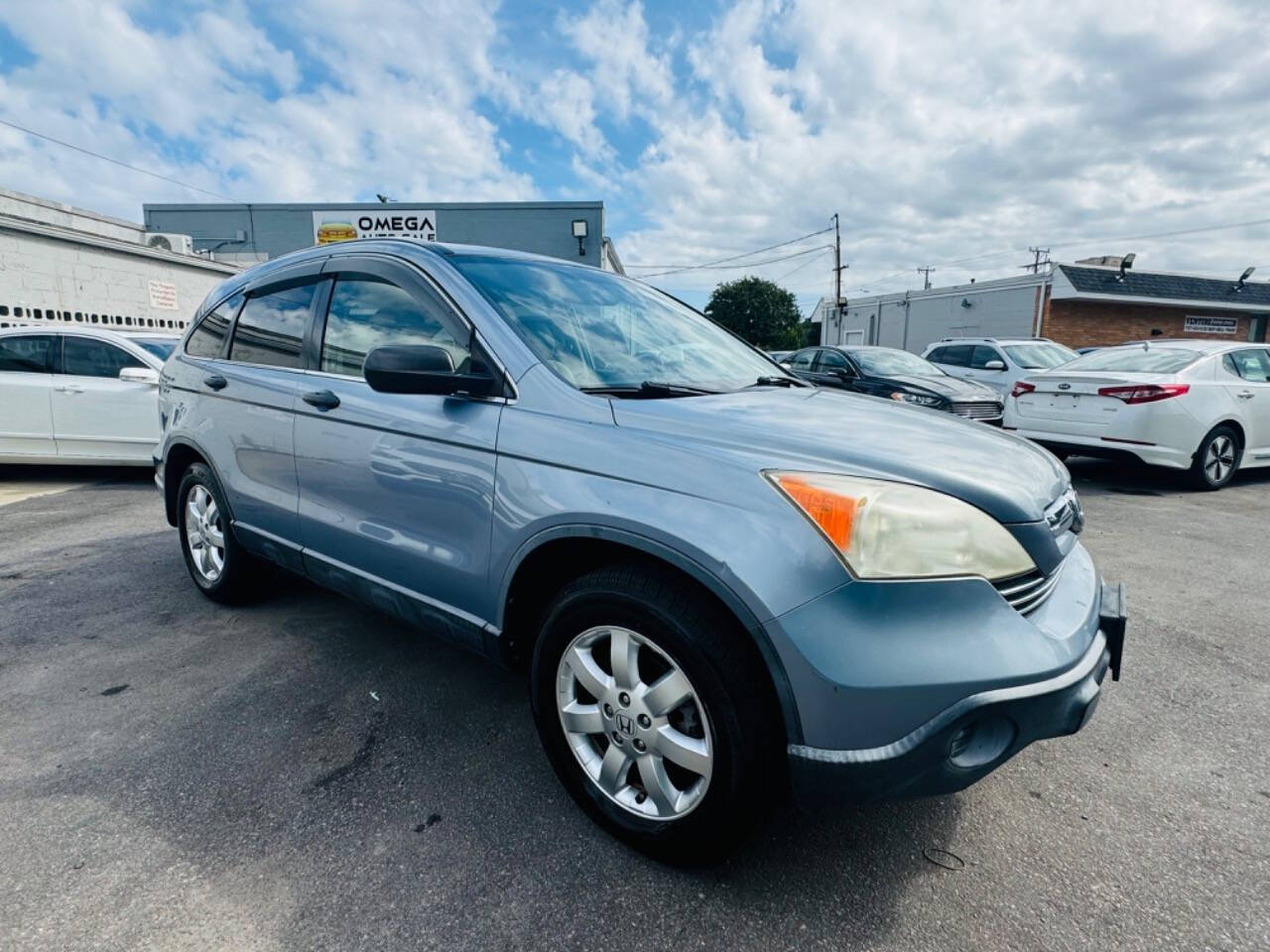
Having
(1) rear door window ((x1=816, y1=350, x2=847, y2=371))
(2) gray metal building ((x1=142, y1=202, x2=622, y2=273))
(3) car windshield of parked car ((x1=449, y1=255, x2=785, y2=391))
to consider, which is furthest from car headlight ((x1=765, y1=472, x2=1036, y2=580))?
(2) gray metal building ((x1=142, y1=202, x2=622, y2=273))

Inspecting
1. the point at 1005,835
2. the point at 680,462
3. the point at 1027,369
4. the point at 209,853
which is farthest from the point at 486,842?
the point at 1027,369

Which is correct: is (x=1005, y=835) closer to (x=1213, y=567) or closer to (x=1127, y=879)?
(x=1127, y=879)

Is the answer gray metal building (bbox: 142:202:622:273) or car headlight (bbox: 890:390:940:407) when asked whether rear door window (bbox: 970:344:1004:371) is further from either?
gray metal building (bbox: 142:202:622:273)

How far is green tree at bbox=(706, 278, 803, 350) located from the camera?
42.2m

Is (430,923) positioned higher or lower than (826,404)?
lower

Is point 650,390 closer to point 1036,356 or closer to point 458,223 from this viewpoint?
point 1036,356

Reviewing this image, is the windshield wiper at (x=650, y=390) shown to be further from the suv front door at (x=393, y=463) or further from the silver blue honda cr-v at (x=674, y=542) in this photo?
the suv front door at (x=393, y=463)

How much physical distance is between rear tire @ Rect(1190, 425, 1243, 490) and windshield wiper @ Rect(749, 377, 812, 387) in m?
6.06

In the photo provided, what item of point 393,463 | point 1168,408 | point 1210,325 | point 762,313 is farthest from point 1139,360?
point 762,313

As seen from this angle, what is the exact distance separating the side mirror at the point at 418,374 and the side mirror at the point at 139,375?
5794 mm

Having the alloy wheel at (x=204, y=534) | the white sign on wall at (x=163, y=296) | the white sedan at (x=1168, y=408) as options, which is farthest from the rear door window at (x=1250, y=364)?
the white sign on wall at (x=163, y=296)

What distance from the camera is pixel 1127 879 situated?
6.13 ft

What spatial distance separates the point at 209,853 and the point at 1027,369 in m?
12.1

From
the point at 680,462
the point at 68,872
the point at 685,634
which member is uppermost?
the point at 680,462
